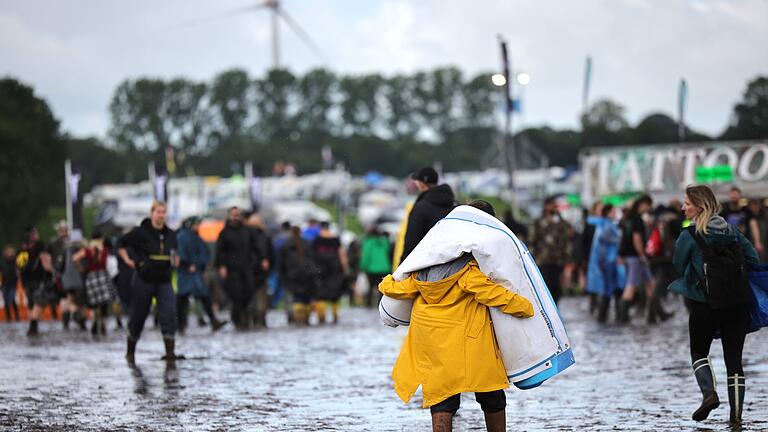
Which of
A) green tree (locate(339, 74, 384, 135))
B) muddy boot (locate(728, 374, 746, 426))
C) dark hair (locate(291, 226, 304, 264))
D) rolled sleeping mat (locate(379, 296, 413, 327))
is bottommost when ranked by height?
muddy boot (locate(728, 374, 746, 426))

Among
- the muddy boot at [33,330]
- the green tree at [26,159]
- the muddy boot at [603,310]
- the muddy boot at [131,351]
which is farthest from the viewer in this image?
the green tree at [26,159]

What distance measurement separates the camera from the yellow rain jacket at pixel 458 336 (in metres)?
7.61

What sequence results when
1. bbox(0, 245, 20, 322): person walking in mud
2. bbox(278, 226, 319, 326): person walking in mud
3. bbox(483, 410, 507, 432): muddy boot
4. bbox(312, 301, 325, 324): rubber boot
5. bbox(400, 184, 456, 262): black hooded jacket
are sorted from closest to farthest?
1. bbox(483, 410, 507, 432): muddy boot
2. bbox(400, 184, 456, 262): black hooded jacket
3. bbox(278, 226, 319, 326): person walking in mud
4. bbox(312, 301, 325, 324): rubber boot
5. bbox(0, 245, 20, 322): person walking in mud

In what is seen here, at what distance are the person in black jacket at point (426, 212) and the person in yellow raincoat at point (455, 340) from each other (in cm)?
387

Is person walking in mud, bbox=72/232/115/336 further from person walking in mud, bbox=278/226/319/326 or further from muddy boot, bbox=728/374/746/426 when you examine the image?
muddy boot, bbox=728/374/746/426

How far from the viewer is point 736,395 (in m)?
9.19

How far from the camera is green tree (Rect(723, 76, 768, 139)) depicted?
8400 centimetres

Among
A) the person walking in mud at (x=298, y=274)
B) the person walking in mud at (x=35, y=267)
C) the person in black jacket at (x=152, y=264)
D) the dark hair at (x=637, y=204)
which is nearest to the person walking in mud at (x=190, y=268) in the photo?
the person walking in mud at (x=298, y=274)

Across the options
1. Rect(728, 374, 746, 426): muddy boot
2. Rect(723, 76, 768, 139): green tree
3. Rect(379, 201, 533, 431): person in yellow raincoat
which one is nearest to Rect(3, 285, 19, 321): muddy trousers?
Rect(728, 374, 746, 426): muddy boot

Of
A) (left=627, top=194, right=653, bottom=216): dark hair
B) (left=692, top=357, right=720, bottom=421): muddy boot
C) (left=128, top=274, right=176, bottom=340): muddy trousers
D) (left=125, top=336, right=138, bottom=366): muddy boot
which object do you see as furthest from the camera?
(left=627, top=194, right=653, bottom=216): dark hair

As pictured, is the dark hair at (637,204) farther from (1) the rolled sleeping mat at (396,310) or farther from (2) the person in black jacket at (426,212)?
(1) the rolled sleeping mat at (396,310)

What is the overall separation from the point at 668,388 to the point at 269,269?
11.9 m

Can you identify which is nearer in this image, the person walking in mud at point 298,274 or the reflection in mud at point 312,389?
the reflection in mud at point 312,389

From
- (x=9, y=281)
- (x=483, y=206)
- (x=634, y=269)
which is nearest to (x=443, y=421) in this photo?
(x=483, y=206)
